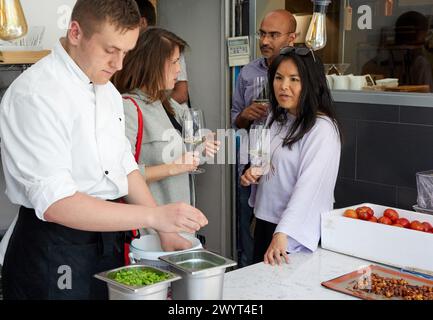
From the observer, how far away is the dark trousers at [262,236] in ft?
8.75

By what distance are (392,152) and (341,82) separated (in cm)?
55

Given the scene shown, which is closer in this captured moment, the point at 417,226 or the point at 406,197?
the point at 417,226

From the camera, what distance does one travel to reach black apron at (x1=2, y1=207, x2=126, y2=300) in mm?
1857

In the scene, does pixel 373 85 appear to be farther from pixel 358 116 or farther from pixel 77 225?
pixel 77 225

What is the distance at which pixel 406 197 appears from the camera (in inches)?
133

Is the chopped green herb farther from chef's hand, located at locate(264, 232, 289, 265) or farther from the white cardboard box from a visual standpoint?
the white cardboard box

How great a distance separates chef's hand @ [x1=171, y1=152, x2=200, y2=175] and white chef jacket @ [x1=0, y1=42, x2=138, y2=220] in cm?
45

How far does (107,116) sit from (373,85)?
2.07 m

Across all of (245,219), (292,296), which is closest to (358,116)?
(245,219)

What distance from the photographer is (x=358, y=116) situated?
3.56 metres

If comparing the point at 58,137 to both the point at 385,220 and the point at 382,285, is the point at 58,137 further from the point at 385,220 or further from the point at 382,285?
the point at 385,220

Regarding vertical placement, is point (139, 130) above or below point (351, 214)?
above

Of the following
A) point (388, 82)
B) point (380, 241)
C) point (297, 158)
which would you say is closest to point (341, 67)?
point (388, 82)

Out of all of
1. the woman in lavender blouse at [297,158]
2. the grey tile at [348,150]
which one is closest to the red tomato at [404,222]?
the woman in lavender blouse at [297,158]
